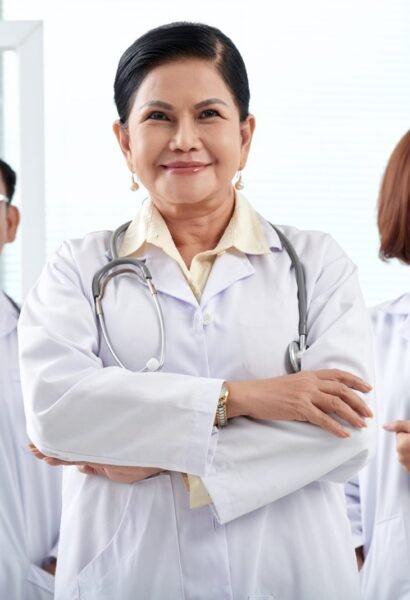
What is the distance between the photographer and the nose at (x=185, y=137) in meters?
1.38

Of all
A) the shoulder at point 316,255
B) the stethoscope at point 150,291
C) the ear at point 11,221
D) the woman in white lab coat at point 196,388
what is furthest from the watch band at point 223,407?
the ear at point 11,221

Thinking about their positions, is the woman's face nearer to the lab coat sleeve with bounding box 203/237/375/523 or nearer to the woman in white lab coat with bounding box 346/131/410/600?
the lab coat sleeve with bounding box 203/237/375/523

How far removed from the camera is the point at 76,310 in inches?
55.7

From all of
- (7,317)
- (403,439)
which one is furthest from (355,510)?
(7,317)

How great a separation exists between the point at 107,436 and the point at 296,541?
0.34 meters

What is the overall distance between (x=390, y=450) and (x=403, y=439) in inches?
3.2

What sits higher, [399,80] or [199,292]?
[399,80]

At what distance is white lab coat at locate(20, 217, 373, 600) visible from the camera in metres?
1.31

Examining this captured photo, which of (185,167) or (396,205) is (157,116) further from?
(396,205)

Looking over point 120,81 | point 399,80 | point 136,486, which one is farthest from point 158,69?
point 399,80

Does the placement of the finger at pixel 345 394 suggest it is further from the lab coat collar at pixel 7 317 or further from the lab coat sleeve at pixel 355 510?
the lab coat collar at pixel 7 317

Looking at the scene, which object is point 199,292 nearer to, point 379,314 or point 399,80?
point 379,314

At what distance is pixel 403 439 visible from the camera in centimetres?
158

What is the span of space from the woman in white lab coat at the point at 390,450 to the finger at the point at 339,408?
0.31 meters
